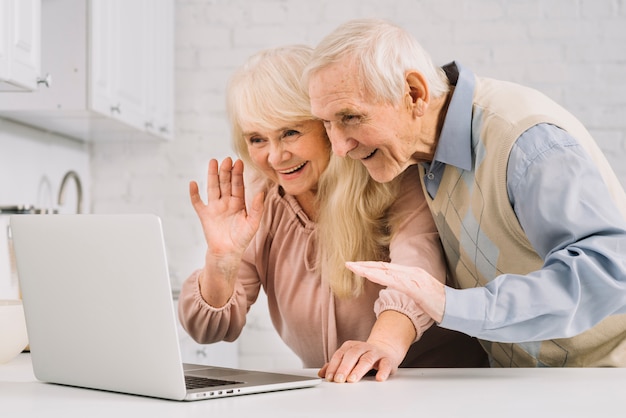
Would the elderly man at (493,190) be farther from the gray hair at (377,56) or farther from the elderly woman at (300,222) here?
the elderly woman at (300,222)

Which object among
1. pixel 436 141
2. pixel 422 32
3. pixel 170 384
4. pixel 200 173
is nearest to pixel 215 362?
pixel 200 173

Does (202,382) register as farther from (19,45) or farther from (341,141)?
(19,45)

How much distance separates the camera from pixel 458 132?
1501 mm

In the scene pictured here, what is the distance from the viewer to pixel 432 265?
1.62 meters

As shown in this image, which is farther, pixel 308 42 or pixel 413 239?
pixel 308 42

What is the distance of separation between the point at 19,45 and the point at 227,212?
0.83m

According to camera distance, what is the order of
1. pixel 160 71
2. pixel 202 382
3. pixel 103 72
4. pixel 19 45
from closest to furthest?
pixel 202 382 → pixel 19 45 → pixel 103 72 → pixel 160 71

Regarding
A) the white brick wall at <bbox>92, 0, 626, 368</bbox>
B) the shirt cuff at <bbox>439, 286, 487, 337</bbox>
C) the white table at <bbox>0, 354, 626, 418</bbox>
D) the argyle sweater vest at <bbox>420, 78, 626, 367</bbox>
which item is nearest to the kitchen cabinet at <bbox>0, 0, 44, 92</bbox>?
the white table at <bbox>0, 354, 626, 418</bbox>

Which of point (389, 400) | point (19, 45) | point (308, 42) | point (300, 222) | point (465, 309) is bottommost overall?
point (389, 400)

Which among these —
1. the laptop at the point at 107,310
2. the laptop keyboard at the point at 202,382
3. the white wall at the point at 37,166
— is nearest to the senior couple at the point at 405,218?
the laptop keyboard at the point at 202,382

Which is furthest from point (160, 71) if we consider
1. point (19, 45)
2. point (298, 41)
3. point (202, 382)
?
point (202, 382)

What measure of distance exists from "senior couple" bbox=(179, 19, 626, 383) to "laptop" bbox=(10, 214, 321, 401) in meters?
0.31

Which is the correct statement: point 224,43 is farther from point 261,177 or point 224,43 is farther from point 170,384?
point 170,384

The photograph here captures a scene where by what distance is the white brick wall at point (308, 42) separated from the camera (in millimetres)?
3588
